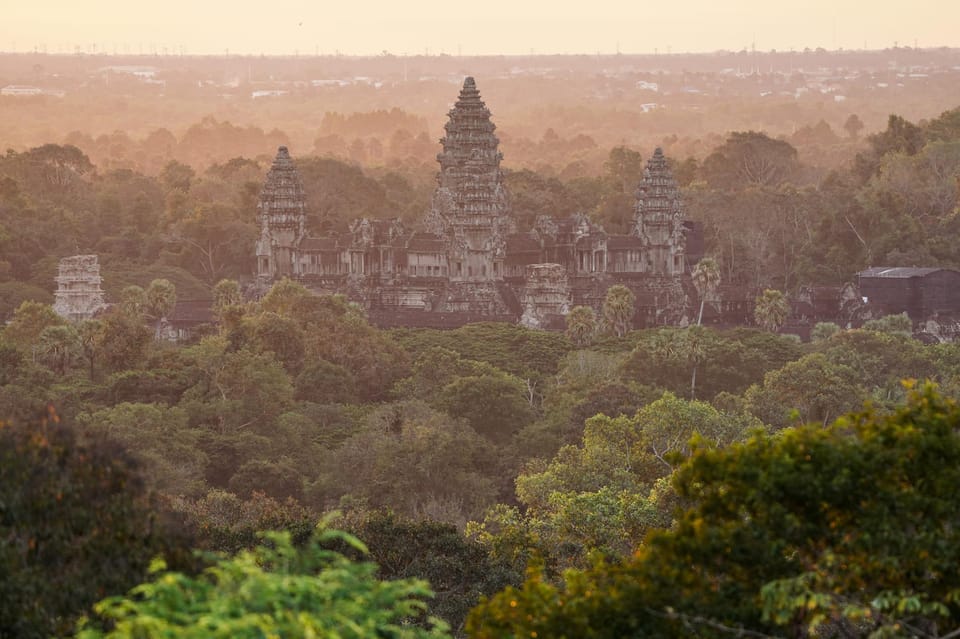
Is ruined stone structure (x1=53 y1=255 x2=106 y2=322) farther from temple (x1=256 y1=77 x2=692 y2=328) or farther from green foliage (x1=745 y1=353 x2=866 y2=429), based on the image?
green foliage (x1=745 y1=353 x2=866 y2=429)

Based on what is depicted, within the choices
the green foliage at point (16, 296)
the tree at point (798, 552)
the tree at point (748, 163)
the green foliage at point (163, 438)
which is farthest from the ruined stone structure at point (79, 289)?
the tree at point (798, 552)

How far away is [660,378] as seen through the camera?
49781 mm

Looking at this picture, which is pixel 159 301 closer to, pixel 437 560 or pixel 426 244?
pixel 426 244

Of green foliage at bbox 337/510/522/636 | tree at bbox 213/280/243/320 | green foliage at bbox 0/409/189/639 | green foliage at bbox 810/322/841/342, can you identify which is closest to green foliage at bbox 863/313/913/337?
green foliage at bbox 810/322/841/342

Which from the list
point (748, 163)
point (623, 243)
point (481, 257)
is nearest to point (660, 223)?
point (623, 243)

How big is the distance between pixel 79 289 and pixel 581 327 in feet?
62.6

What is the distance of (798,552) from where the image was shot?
16.0 meters

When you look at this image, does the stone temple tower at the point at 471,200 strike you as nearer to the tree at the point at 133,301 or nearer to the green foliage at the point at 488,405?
the tree at the point at 133,301

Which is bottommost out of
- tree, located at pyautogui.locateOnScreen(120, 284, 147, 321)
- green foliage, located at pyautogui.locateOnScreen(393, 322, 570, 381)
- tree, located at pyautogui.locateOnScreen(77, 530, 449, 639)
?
tree, located at pyautogui.locateOnScreen(120, 284, 147, 321)

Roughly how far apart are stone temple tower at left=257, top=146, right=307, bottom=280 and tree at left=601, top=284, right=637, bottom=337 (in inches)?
586

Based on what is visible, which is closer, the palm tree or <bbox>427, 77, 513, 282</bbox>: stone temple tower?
the palm tree

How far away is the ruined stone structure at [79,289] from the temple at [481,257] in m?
8.25

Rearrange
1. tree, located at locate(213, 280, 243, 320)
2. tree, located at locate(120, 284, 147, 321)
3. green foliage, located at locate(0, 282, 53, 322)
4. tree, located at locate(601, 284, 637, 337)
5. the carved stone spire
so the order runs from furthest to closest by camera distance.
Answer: the carved stone spire < green foliage, located at locate(0, 282, 53, 322) < tree, located at locate(213, 280, 243, 320) < tree, located at locate(120, 284, 147, 321) < tree, located at locate(601, 284, 637, 337)

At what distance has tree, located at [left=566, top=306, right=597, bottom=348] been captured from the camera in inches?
2304
